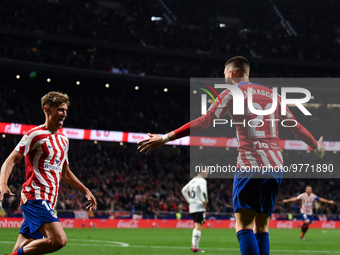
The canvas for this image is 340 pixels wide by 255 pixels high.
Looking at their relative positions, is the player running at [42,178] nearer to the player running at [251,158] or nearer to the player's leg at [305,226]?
the player running at [251,158]

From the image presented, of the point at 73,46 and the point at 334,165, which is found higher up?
the point at 73,46

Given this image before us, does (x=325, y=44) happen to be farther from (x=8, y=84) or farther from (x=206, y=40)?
(x=8, y=84)

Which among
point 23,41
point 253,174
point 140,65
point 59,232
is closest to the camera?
point 253,174

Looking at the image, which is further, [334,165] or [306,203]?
[334,165]

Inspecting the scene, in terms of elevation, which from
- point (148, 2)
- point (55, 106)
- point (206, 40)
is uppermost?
point (148, 2)

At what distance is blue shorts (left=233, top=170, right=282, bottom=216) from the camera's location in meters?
4.82

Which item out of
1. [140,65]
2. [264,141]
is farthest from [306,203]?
[140,65]

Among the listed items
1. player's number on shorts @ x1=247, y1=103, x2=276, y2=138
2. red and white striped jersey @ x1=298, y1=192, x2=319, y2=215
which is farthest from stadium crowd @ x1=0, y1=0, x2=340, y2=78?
player's number on shorts @ x1=247, y1=103, x2=276, y2=138

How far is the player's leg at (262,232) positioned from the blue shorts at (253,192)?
0.10 metres

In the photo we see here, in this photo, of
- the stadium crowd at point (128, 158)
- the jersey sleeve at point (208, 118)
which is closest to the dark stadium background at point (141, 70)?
the stadium crowd at point (128, 158)

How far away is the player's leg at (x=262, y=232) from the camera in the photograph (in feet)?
16.3

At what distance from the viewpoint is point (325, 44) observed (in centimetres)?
4619

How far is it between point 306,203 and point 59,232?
52.4 ft

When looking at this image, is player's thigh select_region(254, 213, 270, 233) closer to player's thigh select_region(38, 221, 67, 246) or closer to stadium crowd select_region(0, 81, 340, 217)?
player's thigh select_region(38, 221, 67, 246)
